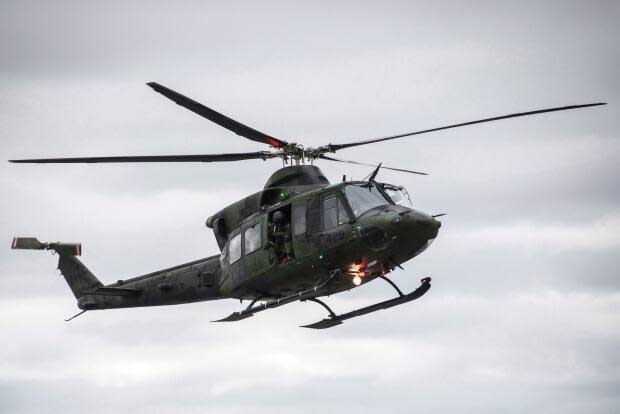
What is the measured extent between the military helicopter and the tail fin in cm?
461

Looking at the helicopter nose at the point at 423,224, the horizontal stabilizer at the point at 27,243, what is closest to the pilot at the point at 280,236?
the helicopter nose at the point at 423,224

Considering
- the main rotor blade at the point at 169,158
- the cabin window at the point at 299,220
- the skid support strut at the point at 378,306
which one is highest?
the main rotor blade at the point at 169,158

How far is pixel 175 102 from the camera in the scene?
26719mm

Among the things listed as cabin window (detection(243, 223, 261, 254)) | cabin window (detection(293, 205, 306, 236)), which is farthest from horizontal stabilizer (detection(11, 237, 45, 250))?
cabin window (detection(293, 205, 306, 236))

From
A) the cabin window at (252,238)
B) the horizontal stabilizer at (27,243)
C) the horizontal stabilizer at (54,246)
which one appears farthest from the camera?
the horizontal stabilizer at (54,246)

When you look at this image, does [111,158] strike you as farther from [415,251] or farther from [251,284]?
[415,251]

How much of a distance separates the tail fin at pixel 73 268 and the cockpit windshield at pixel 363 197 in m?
11.6

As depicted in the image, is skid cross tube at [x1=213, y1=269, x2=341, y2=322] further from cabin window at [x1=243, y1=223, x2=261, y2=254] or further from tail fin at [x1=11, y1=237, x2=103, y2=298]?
tail fin at [x1=11, y1=237, x2=103, y2=298]

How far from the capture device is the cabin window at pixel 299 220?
2783cm

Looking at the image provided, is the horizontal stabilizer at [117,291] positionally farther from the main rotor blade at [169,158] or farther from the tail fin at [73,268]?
the main rotor blade at [169,158]

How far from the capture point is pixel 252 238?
29.2 metres

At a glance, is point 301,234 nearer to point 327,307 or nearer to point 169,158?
point 327,307

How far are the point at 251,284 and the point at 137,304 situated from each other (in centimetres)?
611

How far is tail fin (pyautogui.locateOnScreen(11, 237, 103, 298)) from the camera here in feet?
114
